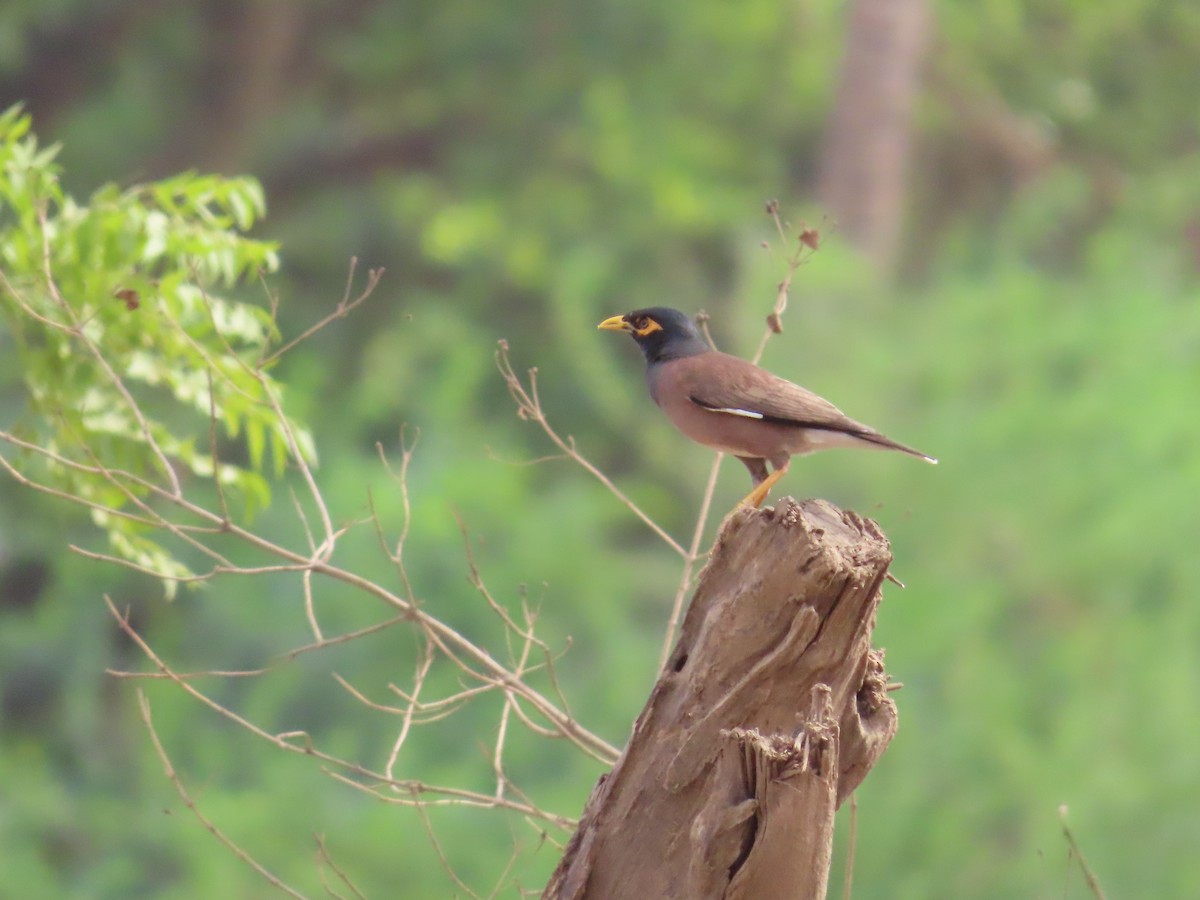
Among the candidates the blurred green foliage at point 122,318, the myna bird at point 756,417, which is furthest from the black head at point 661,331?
the blurred green foliage at point 122,318

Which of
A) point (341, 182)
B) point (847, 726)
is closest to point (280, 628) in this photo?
point (341, 182)

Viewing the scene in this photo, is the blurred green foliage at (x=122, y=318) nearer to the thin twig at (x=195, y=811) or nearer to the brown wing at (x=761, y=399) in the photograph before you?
the thin twig at (x=195, y=811)

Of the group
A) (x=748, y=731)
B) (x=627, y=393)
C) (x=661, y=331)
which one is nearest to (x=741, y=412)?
(x=661, y=331)

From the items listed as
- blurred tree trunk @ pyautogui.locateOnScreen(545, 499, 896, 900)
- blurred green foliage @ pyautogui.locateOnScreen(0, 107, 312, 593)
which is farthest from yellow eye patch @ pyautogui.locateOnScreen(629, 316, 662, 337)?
blurred tree trunk @ pyautogui.locateOnScreen(545, 499, 896, 900)

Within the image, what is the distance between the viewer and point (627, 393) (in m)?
17.8

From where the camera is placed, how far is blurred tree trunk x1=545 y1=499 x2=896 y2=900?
3316 millimetres

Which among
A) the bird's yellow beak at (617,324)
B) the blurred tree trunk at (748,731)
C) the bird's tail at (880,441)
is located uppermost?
the bird's yellow beak at (617,324)

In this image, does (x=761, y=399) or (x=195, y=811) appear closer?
(x=195, y=811)

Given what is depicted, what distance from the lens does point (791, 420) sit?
4.66 m

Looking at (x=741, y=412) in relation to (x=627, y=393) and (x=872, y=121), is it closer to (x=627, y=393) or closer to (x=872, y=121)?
(x=627, y=393)

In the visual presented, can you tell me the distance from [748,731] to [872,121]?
14.8m

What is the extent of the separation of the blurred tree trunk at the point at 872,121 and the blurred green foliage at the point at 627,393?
554mm

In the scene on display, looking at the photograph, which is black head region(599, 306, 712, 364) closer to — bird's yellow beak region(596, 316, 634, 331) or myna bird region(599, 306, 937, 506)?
bird's yellow beak region(596, 316, 634, 331)

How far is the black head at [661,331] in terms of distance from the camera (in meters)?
5.33
